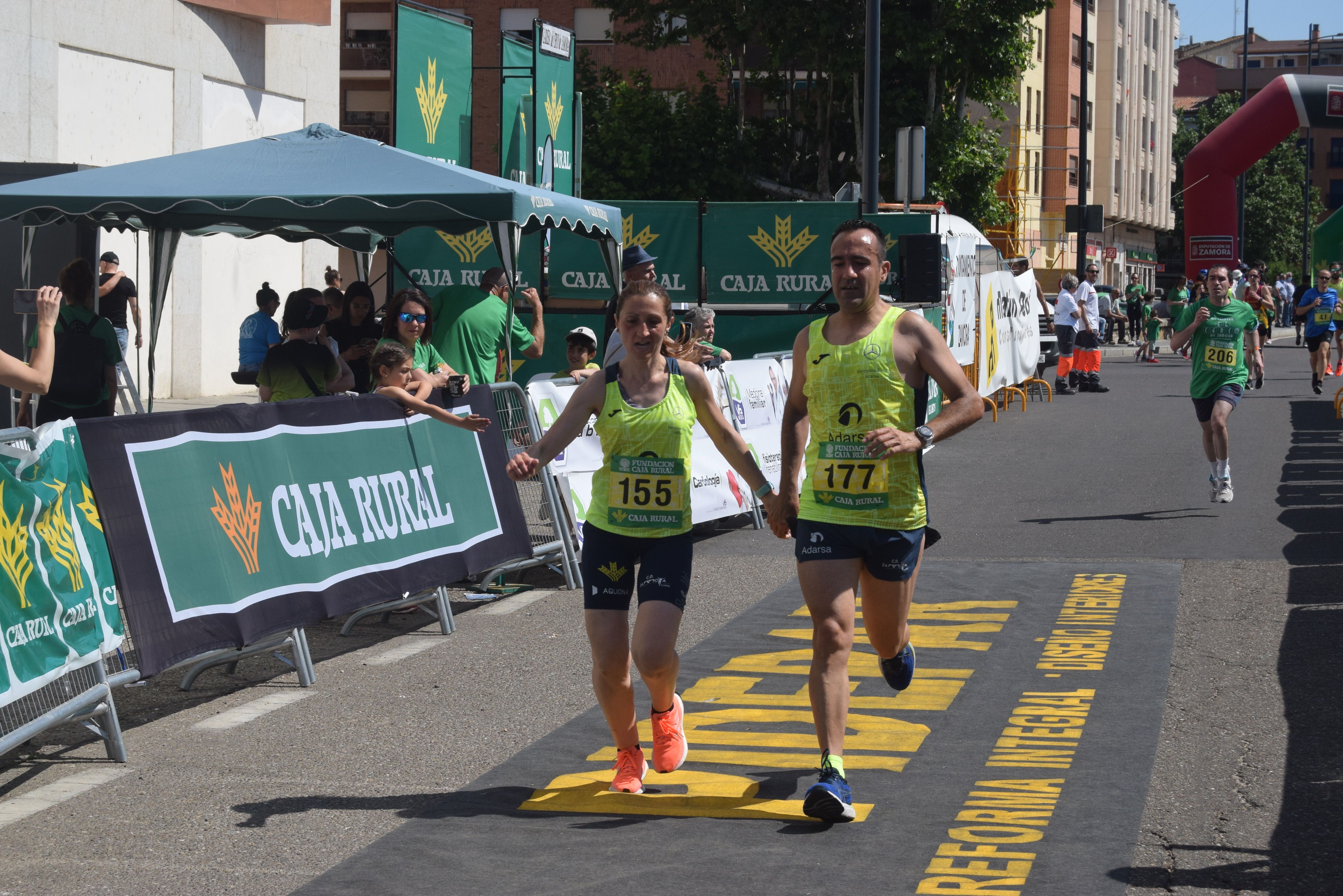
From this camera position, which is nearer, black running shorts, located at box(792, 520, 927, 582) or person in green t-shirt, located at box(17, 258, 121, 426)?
black running shorts, located at box(792, 520, 927, 582)

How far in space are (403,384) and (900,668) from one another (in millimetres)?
3865

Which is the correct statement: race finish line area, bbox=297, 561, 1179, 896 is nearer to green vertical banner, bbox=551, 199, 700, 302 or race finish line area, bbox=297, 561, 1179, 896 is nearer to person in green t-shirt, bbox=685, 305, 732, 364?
person in green t-shirt, bbox=685, 305, 732, 364

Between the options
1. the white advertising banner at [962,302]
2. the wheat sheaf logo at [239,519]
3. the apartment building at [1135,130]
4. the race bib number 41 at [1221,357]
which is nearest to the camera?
the wheat sheaf logo at [239,519]

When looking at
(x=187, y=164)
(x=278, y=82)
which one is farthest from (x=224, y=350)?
(x=187, y=164)

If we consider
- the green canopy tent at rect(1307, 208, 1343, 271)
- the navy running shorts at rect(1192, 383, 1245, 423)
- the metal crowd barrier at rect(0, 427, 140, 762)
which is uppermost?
the green canopy tent at rect(1307, 208, 1343, 271)

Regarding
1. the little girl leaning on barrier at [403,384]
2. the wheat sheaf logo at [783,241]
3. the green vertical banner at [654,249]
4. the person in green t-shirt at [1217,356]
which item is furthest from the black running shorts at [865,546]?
the green vertical banner at [654,249]

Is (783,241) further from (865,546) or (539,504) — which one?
(865,546)

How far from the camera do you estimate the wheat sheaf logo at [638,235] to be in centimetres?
2111

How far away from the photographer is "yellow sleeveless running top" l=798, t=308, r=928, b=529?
218 inches

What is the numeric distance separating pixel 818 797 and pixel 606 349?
22.0 feet

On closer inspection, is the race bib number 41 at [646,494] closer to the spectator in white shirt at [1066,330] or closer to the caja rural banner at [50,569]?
the caja rural banner at [50,569]

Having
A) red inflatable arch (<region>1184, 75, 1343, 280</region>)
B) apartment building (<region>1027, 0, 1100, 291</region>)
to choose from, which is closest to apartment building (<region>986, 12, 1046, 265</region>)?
apartment building (<region>1027, 0, 1100, 291</region>)

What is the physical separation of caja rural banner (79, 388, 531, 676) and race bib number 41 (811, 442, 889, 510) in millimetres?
2813

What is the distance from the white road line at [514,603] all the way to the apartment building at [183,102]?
9.72m
